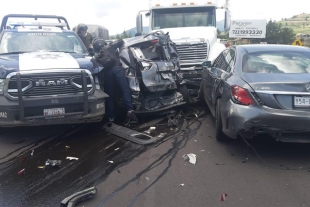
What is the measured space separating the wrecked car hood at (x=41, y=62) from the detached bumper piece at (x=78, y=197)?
271 cm

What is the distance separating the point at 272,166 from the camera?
5.02 m

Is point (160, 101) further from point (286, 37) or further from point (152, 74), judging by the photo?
point (286, 37)

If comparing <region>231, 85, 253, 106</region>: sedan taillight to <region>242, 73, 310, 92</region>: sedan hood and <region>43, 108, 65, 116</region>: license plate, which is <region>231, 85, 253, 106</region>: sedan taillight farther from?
<region>43, 108, 65, 116</region>: license plate

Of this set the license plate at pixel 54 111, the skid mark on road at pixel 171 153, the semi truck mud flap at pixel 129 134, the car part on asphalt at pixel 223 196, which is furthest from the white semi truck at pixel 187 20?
the car part on asphalt at pixel 223 196

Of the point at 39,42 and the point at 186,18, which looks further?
the point at 186,18

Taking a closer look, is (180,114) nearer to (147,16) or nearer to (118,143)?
(118,143)

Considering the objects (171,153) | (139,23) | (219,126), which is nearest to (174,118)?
(219,126)

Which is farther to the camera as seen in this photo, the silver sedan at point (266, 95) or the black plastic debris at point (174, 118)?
the black plastic debris at point (174, 118)

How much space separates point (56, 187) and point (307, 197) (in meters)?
3.09

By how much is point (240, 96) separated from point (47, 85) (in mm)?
3236

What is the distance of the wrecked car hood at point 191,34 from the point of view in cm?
1028

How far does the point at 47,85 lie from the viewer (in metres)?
5.94

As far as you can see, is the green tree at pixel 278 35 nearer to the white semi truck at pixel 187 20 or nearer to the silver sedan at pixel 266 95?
the white semi truck at pixel 187 20

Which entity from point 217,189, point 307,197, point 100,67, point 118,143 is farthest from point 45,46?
point 307,197
